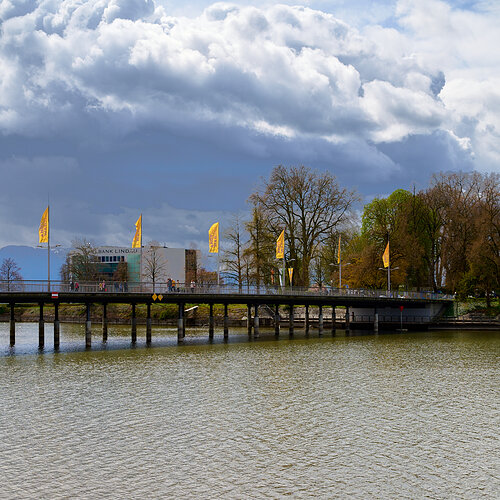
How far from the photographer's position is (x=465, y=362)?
44.5 metres

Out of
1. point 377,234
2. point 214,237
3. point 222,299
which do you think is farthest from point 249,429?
point 377,234

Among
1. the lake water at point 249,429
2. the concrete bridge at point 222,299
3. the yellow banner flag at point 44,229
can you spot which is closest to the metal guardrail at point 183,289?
the concrete bridge at point 222,299

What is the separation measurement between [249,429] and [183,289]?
36.2m

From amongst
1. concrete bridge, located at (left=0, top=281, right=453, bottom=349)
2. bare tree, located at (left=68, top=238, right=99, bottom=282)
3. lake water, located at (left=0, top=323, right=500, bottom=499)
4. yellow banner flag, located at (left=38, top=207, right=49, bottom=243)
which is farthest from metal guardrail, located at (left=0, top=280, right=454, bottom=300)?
bare tree, located at (left=68, top=238, right=99, bottom=282)

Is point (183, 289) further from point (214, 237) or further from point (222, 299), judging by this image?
point (214, 237)

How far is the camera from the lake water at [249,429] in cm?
1714

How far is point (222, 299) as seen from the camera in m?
62.4

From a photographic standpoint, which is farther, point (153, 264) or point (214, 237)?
point (153, 264)

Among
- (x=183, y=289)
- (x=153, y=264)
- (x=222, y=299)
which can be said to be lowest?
(x=222, y=299)

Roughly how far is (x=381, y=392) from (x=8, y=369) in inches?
870

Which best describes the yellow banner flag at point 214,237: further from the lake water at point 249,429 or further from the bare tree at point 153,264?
the bare tree at point 153,264

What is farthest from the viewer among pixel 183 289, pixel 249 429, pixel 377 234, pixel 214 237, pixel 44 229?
pixel 377 234

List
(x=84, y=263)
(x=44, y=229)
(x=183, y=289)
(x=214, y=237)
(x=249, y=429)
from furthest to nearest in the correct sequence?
(x=84, y=263) → (x=214, y=237) → (x=183, y=289) → (x=44, y=229) → (x=249, y=429)

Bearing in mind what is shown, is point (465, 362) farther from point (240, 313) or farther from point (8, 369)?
point (240, 313)
